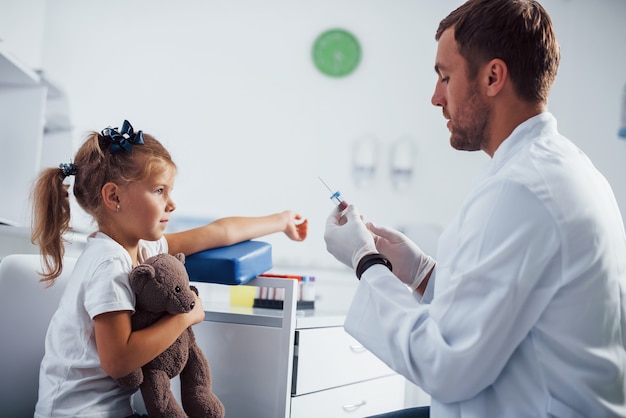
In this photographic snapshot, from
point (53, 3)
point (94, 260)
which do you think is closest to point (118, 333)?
point (94, 260)

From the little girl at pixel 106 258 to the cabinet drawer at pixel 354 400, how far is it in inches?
15.6

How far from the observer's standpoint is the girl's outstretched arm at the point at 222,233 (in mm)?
1358

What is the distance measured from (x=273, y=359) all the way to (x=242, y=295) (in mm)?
439

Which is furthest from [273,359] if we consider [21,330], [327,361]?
[21,330]

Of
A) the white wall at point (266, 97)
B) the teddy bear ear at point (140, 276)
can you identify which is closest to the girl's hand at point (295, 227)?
the teddy bear ear at point (140, 276)

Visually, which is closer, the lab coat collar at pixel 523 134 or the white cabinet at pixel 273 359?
the lab coat collar at pixel 523 134

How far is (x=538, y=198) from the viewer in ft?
2.71

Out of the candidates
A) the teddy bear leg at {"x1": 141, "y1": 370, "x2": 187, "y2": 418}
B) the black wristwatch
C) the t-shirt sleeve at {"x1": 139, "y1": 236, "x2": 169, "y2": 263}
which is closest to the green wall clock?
the t-shirt sleeve at {"x1": 139, "y1": 236, "x2": 169, "y2": 263}

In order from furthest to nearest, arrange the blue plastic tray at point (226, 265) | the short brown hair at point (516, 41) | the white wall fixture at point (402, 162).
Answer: the white wall fixture at point (402, 162) → the blue plastic tray at point (226, 265) → the short brown hair at point (516, 41)

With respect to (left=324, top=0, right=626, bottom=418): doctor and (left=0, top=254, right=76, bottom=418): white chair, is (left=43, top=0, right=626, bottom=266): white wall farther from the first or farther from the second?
(left=324, top=0, right=626, bottom=418): doctor

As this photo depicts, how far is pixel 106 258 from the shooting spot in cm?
107

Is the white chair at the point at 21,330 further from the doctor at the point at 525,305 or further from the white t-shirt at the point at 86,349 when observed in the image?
the doctor at the point at 525,305

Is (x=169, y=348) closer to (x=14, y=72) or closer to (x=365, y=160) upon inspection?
(x=14, y=72)

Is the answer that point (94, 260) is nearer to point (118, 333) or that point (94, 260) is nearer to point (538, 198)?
point (118, 333)
